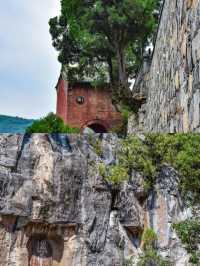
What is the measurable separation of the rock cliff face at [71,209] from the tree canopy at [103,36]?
13299 millimetres

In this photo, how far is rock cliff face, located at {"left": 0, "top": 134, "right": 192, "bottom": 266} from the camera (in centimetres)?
498

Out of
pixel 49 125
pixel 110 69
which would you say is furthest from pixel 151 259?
pixel 110 69

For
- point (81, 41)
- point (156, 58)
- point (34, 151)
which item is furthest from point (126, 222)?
point (81, 41)

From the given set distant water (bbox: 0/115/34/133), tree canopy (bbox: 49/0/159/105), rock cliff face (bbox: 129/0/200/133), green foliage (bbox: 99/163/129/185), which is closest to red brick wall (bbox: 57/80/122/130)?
tree canopy (bbox: 49/0/159/105)

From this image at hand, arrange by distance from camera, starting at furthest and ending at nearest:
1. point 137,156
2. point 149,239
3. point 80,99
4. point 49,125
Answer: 1. point 80,99
2. point 49,125
3. point 137,156
4. point 149,239

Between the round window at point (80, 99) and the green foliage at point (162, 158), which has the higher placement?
the round window at point (80, 99)

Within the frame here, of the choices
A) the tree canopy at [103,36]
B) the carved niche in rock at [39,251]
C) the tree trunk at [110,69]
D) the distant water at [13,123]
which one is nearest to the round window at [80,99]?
the tree canopy at [103,36]

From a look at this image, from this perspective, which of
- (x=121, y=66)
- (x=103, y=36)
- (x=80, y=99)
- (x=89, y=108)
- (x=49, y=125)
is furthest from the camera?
(x=89, y=108)

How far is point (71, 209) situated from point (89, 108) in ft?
60.7

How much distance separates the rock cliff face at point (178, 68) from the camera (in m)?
6.48

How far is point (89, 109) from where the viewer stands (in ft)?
76.9

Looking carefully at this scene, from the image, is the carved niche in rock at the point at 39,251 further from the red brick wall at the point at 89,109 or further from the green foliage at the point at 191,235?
the red brick wall at the point at 89,109

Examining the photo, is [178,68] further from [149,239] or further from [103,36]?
[103,36]

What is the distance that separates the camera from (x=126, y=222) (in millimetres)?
5129
